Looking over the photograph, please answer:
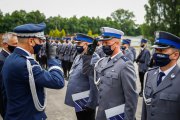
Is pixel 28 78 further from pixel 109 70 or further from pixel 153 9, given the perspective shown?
pixel 153 9

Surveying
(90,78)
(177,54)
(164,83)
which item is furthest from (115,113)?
(90,78)

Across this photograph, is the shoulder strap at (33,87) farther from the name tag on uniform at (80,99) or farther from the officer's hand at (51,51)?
the name tag on uniform at (80,99)

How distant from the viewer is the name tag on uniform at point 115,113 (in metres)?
4.05

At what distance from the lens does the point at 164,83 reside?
137 inches

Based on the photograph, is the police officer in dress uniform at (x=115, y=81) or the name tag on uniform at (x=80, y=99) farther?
the name tag on uniform at (x=80, y=99)

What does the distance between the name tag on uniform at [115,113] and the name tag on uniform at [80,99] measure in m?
1.20

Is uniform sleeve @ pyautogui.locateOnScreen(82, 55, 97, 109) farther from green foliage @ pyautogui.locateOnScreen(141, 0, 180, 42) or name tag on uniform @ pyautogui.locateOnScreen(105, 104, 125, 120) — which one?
green foliage @ pyautogui.locateOnScreen(141, 0, 180, 42)

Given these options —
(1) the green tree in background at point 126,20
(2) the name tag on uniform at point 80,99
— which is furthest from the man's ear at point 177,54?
(1) the green tree in background at point 126,20

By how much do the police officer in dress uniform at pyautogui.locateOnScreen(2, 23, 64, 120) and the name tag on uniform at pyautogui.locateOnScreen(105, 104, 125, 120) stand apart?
36.9 inches

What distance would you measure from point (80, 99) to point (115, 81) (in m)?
1.40

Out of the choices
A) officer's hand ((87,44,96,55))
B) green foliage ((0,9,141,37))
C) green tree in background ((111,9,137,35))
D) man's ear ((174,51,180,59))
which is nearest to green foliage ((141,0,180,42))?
green foliage ((0,9,141,37))

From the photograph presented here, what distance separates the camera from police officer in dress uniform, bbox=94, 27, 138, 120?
13.0ft

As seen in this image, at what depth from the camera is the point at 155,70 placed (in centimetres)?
380

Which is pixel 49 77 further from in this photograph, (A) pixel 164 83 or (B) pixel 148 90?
(A) pixel 164 83
